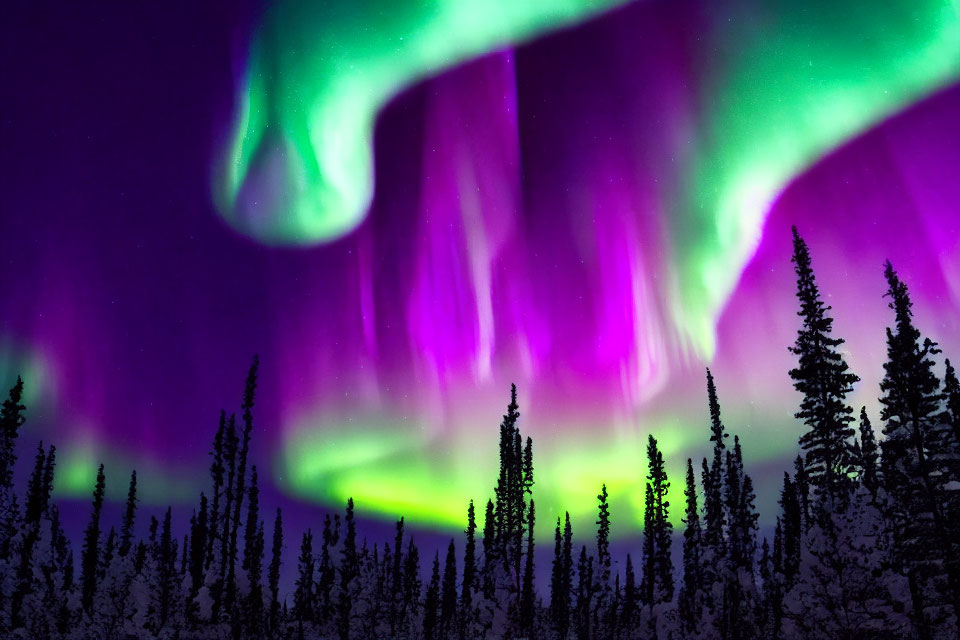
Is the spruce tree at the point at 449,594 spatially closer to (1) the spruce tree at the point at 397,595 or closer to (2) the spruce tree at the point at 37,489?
(1) the spruce tree at the point at 397,595

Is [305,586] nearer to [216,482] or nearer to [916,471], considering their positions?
[216,482]

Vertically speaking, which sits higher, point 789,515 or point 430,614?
point 789,515

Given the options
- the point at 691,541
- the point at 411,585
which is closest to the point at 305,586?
the point at 411,585

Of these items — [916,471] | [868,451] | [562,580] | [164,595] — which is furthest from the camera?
[562,580]

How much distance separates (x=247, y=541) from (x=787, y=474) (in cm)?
6489

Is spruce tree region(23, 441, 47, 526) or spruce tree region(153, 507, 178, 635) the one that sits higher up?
spruce tree region(23, 441, 47, 526)

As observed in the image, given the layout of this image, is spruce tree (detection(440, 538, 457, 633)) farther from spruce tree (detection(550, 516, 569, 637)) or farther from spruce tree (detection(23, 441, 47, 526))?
spruce tree (detection(23, 441, 47, 526))

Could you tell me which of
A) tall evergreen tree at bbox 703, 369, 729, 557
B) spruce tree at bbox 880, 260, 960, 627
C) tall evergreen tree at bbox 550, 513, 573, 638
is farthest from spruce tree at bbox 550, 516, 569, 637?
spruce tree at bbox 880, 260, 960, 627

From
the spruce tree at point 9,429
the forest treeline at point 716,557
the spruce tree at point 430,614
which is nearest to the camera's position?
the forest treeline at point 716,557

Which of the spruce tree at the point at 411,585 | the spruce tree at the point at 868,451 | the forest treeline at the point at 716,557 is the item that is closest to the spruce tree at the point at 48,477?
the forest treeline at the point at 716,557

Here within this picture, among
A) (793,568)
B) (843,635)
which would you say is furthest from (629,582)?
(843,635)

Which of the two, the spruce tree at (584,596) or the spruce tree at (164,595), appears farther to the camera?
the spruce tree at (584,596)

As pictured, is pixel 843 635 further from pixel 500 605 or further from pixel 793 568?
pixel 793 568

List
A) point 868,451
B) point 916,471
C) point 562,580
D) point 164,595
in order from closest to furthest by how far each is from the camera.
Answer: point 916,471, point 164,595, point 868,451, point 562,580
